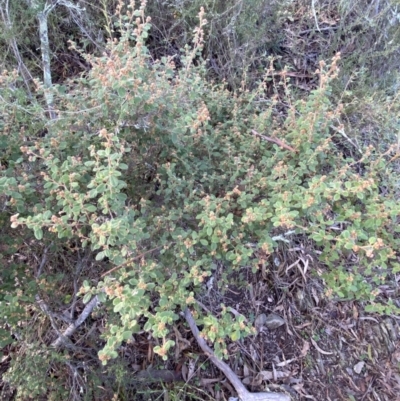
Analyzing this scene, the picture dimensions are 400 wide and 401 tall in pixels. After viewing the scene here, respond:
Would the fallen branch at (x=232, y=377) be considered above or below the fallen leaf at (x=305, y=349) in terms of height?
above

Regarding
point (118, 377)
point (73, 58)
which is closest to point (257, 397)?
point (118, 377)

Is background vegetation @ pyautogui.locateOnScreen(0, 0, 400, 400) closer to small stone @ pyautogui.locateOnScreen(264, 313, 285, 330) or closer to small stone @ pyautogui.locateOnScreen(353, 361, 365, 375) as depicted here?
small stone @ pyautogui.locateOnScreen(264, 313, 285, 330)

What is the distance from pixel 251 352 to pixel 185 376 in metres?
0.43

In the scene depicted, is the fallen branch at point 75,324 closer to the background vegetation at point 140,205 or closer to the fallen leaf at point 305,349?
the background vegetation at point 140,205

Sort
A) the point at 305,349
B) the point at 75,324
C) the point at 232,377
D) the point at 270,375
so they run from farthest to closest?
the point at 305,349 < the point at 270,375 < the point at 232,377 < the point at 75,324

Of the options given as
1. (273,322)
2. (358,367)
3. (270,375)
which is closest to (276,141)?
(273,322)

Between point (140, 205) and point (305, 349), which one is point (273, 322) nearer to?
point (305, 349)

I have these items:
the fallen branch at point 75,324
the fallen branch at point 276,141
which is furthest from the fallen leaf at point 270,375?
the fallen branch at point 276,141

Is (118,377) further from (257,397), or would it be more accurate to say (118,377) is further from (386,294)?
(386,294)

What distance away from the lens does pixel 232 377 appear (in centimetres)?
222

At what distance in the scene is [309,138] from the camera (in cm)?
172

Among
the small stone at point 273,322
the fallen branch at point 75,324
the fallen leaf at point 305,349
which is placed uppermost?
the fallen branch at point 75,324

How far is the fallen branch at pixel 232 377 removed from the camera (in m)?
2.18

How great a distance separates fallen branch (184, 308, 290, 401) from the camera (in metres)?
2.18
